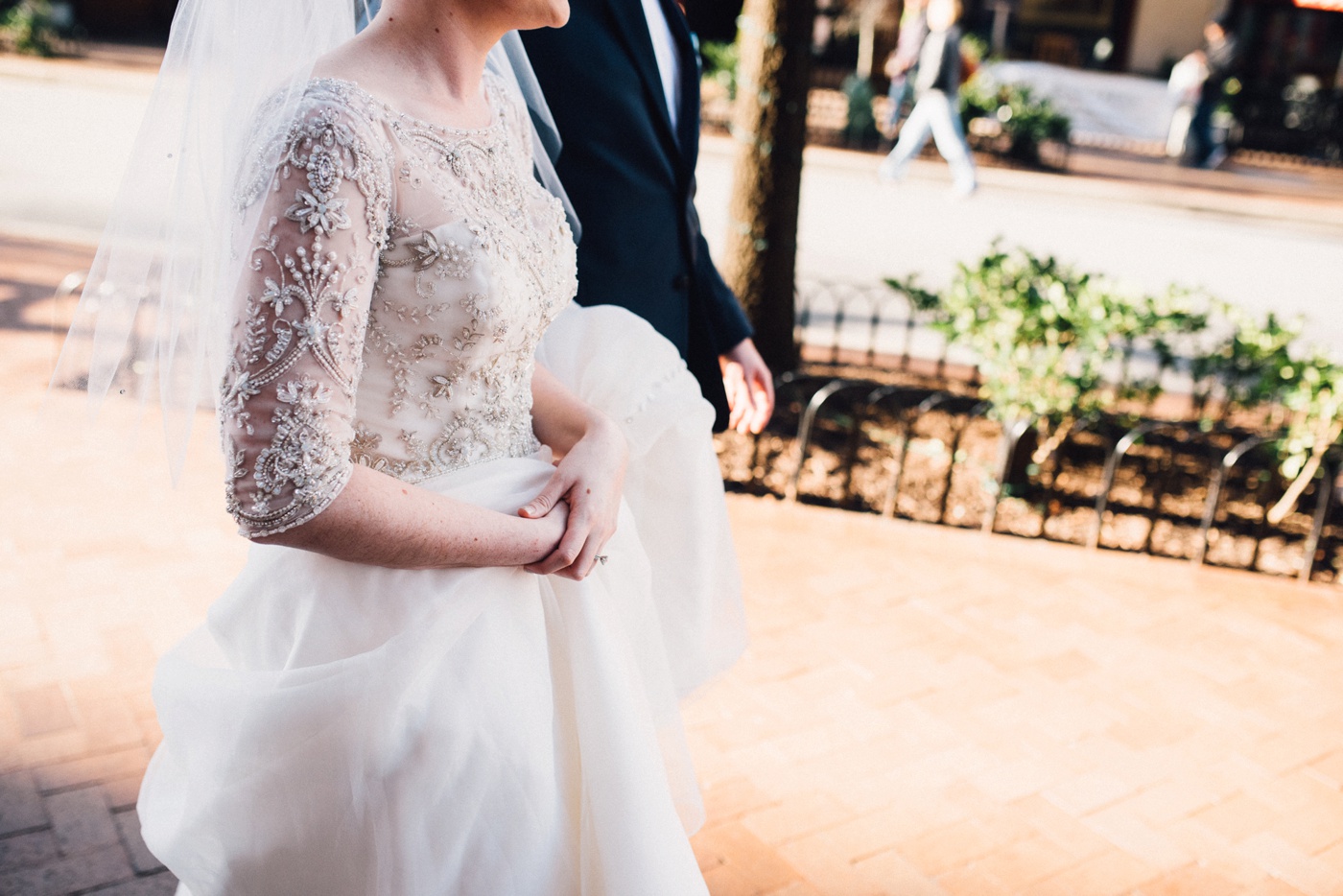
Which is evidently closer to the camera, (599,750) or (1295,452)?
(599,750)

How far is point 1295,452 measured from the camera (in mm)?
4875

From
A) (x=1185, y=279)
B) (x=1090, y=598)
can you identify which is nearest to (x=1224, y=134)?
(x=1185, y=279)

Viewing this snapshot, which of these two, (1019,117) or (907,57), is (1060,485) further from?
(1019,117)

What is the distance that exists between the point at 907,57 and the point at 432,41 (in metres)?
15.2

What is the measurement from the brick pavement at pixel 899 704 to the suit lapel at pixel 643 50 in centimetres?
127

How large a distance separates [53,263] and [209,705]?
6764mm

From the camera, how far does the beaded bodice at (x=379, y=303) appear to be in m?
1.26

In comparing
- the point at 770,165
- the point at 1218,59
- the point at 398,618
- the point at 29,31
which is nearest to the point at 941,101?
the point at 1218,59

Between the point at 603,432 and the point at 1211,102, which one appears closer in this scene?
the point at 603,432

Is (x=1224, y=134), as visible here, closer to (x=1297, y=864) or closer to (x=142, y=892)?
(x=1297, y=864)

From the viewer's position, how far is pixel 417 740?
1.47 metres

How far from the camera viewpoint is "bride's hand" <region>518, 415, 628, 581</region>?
1563 mm

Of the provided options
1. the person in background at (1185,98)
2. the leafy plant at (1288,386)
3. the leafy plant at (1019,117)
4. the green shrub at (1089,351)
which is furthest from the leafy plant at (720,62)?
the leafy plant at (1288,386)

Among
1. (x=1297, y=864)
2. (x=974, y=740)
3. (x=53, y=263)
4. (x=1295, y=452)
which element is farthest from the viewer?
(x=53, y=263)
